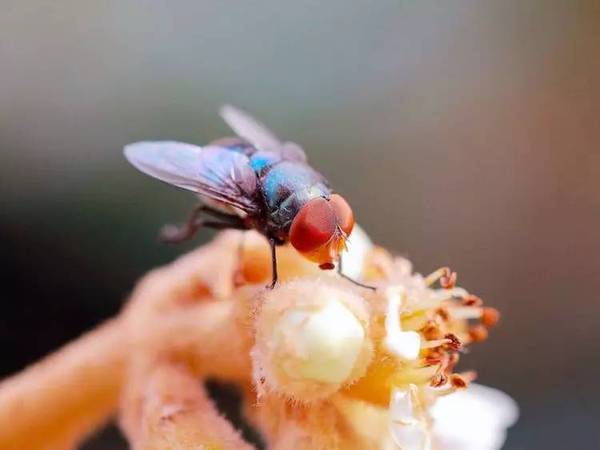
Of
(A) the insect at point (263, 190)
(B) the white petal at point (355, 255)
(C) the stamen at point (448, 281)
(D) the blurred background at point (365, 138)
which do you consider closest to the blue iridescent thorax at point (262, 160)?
(A) the insect at point (263, 190)

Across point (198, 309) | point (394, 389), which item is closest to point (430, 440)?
point (394, 389)

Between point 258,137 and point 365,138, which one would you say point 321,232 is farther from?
point 365,138

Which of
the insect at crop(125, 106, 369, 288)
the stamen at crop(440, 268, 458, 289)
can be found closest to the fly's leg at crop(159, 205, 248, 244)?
the insect at crop(125, 106, 369, 288)

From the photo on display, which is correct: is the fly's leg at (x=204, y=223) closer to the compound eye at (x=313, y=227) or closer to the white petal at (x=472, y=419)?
the compound eye at (x=313, y=227)

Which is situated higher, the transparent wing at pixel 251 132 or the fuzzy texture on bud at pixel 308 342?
the transparent wing at pixel 251 132

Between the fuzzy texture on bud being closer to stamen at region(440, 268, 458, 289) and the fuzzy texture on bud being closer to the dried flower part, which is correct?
the dried flower part

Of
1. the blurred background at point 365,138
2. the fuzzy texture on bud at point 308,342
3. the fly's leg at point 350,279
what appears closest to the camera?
the fuzzy texture on bud at point 308,342

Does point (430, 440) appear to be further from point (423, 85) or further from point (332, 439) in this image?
point (423, 85)
